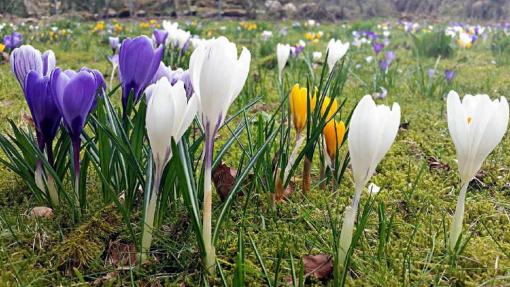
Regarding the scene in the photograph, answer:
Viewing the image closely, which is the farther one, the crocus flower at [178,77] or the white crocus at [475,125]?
the crocus flower at [178,77]

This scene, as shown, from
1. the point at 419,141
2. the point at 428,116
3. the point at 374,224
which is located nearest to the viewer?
the point at 374,224

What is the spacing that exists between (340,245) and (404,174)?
0.91m

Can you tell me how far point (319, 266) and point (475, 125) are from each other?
0.45 m

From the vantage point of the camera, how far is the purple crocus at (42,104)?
1100mm

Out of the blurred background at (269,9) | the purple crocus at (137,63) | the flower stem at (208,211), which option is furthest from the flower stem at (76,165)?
the blurred background at (269,9)

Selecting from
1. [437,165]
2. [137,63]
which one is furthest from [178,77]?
[437,165]

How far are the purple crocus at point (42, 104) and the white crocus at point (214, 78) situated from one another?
406 millimetres

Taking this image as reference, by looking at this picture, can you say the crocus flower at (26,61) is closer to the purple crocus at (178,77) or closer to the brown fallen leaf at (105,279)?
the purple crocus at (178,77)

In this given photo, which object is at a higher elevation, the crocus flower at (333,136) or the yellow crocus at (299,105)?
the yellow crocus at (299,105)

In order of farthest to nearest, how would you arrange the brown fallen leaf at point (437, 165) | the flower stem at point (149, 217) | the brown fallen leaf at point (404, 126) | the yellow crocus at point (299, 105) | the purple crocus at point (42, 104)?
the brown fallen leaf at point (404, 126)
the brown fallen leaf at point (437, 165)
the yellow crocus at point (299, 105)
the purple crocus at point (42, 104)
the flower stem at point (149, 217)

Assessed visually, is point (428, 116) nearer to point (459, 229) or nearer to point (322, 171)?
point (322, 171)

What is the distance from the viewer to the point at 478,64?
17.0 feet

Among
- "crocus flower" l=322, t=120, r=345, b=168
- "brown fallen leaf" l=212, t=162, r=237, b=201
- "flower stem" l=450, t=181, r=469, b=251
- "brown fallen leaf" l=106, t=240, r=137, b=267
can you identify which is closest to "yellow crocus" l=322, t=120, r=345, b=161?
"crocus flower" l=322, t=120, r=345, b=168

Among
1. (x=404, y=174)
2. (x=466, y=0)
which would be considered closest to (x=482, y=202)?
(x=404, y=174)
